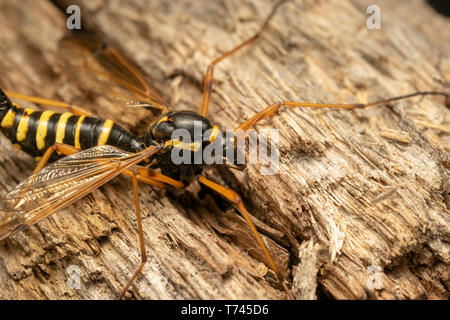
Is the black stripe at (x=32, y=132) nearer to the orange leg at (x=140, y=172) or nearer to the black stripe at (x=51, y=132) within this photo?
the black stripe at (x=51, y=132)

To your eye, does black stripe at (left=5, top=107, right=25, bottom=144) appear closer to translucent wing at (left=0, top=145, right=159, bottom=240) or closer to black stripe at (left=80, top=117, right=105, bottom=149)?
black stripe at (left=80, top=117, right=105, bottom=149)

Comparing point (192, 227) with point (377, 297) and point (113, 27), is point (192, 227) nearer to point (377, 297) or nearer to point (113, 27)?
point (377, 297)

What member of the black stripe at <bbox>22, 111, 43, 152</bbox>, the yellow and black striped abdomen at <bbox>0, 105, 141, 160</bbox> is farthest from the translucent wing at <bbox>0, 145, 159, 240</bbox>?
the black stripe at <bbox>22, 111, 43, 152</bbox>

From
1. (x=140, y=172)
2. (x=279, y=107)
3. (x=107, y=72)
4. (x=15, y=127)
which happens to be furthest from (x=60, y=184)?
(x=279, y=107)

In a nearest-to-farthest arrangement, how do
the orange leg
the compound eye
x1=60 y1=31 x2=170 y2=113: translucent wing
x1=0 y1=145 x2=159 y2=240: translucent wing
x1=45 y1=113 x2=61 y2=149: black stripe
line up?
x1=0 y1=145 x2=159 y2=240: translucent wing < the orange leg < the compound eye < x1=45 y1=113 x2=61 y2=149: black stripe < x1=60 y1=31 x2=170 y2=113: translucent wing

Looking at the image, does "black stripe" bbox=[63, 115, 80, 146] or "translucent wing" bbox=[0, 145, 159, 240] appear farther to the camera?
"black stripe" bbox=[63, 115, 80, 146]

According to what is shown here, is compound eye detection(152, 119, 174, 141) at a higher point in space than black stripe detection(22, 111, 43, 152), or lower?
lower
